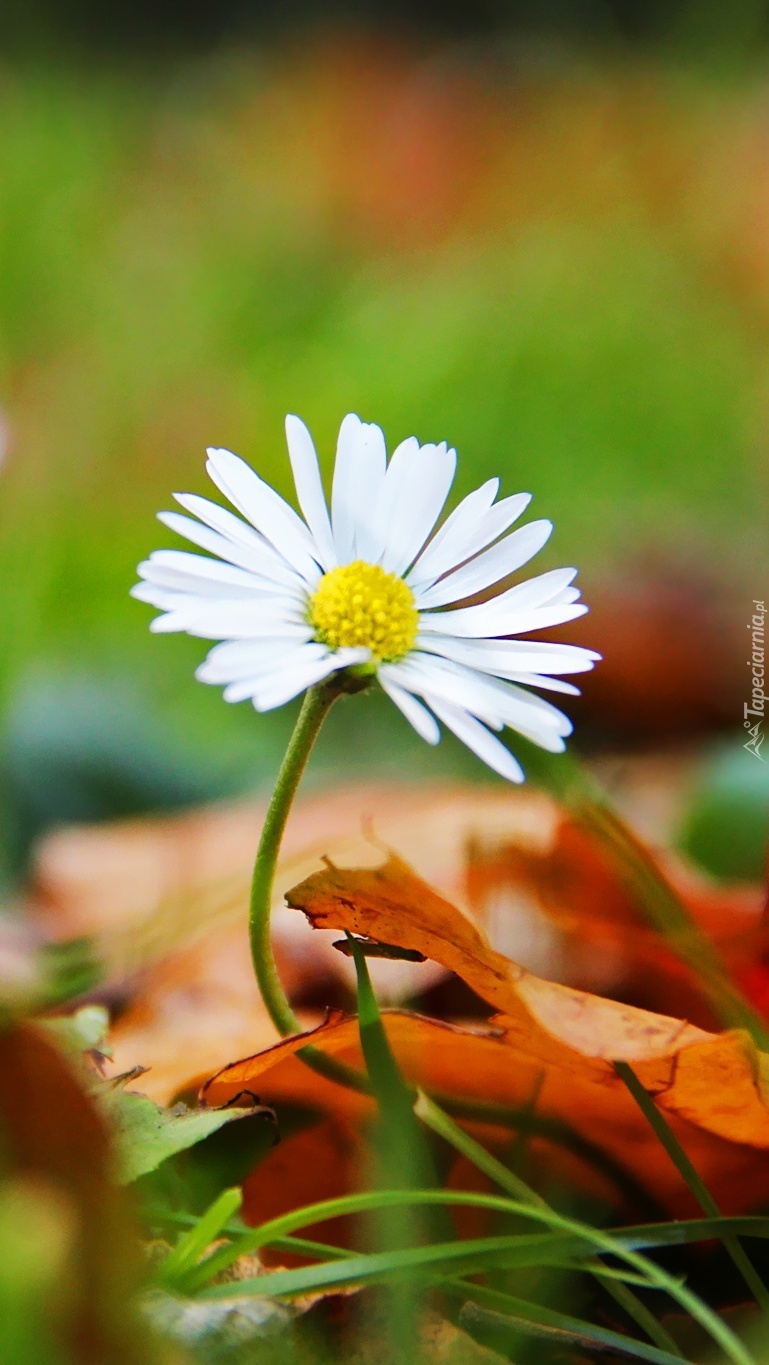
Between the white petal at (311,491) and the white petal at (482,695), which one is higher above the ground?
the white petal at (311,491)

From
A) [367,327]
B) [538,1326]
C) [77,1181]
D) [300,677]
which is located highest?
[367,327]

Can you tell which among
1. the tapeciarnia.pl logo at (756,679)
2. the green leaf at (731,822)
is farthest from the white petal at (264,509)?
the tapeciarnia.pl logo at (756,679)

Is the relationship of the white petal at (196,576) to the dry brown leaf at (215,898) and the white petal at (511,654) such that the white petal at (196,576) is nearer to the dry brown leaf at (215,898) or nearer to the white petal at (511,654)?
the white petal at (511,654)

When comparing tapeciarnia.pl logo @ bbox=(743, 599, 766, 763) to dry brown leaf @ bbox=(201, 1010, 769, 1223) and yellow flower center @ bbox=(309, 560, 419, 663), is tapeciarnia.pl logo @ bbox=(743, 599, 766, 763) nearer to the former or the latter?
dry brown leaf @ bbox=(201, 1010, 769, 1223)

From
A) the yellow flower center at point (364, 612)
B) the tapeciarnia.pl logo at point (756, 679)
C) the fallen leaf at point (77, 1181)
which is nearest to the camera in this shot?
the fallen leaf at point (77, 1181)

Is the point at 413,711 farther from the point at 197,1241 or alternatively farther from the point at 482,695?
the point at 197,1241

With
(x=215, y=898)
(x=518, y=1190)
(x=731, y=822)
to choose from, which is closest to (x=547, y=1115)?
(x=518, y=1190)

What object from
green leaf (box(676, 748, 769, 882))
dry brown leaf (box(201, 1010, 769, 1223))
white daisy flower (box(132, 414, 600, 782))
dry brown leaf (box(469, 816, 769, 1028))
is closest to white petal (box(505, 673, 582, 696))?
white daisy flower (box(132, 414, 600, 782))
